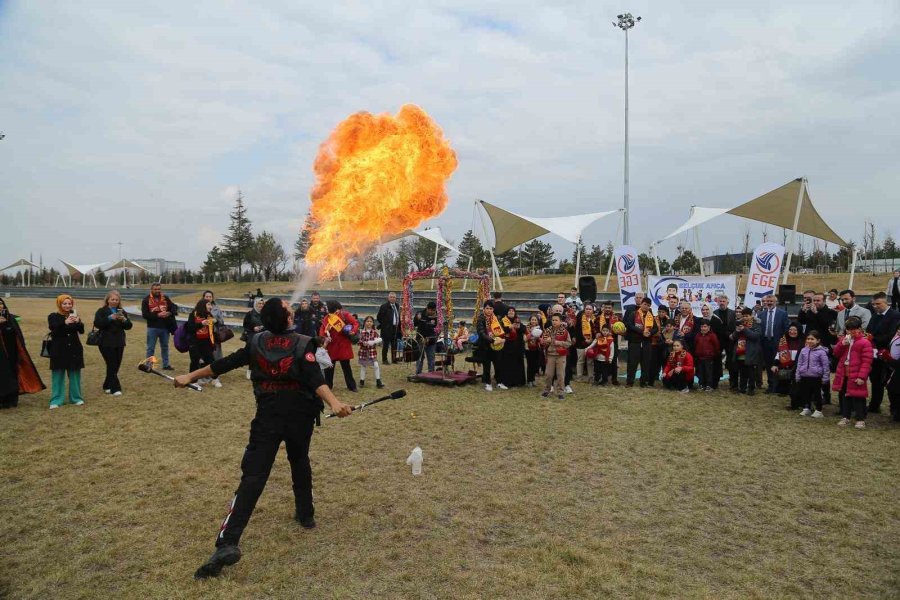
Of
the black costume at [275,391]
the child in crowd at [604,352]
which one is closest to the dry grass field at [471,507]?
the black costume at [275,391]

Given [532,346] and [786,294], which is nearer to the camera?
[532,346]

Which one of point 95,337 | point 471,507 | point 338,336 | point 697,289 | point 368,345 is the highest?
point 697,289

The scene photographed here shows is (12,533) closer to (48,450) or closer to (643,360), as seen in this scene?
(48,450)

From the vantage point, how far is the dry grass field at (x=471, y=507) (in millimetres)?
4008

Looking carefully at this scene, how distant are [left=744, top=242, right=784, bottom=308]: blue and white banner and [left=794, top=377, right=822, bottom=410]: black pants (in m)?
6.94

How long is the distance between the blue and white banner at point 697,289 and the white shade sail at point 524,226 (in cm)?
724

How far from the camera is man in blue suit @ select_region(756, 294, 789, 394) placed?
35.7 feet

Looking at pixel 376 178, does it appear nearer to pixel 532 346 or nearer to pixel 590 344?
pixel 532 346

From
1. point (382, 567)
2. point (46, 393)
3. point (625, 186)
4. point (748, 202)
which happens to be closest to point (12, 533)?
point (382, 567)

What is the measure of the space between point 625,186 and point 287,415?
85.7 feet

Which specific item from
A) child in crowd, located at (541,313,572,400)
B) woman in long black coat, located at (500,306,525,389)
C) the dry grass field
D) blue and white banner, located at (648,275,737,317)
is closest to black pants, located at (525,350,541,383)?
woman in long black coat, located at (500,306,525,389)

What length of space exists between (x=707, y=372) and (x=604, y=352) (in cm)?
203

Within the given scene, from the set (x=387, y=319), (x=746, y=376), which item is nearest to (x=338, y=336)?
(x=387, y=319)

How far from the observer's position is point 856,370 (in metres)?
8.12
